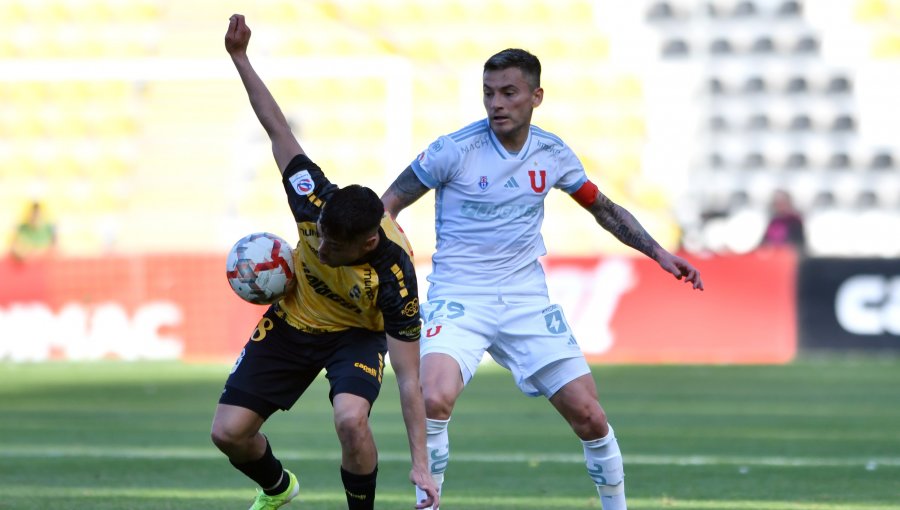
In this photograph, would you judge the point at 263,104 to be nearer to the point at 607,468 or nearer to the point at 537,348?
the point at 537,348

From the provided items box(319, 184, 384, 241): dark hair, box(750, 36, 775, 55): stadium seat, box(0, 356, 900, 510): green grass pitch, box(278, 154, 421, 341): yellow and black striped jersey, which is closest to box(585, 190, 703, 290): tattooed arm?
box(278, 154, 421, 341): yellow and black striped jersey

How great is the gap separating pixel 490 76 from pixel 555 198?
15.1 m

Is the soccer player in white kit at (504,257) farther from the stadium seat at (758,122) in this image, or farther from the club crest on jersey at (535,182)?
the stadium seat at (758,122)

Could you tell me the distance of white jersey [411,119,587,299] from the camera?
6.35m

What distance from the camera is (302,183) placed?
5.80 meters

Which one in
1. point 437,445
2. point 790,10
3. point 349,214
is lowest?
point 437,445

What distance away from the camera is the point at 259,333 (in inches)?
245

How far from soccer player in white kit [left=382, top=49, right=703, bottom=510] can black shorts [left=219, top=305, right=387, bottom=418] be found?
280 millimetres

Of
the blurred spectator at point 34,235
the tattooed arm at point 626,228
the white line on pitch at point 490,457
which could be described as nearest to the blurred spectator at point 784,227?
the blurred spectator at point 34,235

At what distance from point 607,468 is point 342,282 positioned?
1377 mm

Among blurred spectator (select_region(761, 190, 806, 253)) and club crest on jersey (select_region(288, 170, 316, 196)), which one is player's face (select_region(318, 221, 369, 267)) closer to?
club crest on jersey (select_region(288, 170, 316, 196))

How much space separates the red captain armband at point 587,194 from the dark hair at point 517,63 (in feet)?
1.77

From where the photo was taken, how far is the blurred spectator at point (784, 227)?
61.8 feet

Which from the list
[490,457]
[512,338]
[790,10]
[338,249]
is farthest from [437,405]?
[790,10]
